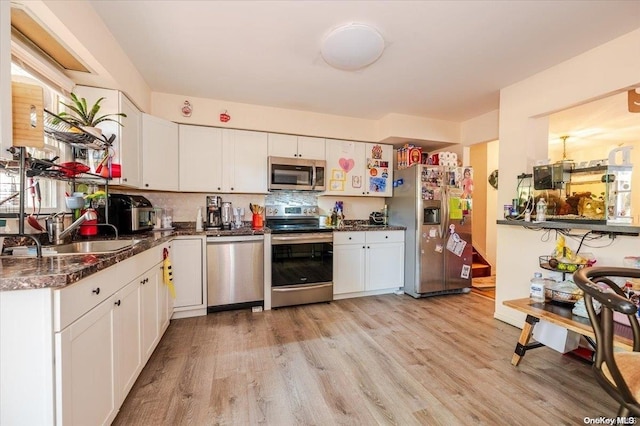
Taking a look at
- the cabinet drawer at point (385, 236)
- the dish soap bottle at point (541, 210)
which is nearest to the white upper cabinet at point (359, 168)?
the cabinet drawer at point (385, 236)

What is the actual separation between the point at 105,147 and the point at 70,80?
56 cm

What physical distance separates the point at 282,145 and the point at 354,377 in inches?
105

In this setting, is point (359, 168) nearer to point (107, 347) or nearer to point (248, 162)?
point (248, 162)

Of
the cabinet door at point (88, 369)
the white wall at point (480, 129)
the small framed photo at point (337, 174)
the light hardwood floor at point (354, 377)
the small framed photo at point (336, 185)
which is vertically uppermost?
the white wall at point (480, 129)

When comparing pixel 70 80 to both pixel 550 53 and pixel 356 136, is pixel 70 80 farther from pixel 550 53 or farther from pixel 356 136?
pixel 550 53

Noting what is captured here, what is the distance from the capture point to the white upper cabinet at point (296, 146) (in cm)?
340

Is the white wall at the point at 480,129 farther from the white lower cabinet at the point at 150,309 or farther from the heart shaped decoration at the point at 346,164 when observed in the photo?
the white lower cabinet at the point at 150,309

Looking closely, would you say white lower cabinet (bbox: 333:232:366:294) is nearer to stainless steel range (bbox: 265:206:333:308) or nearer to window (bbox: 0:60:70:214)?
stainless steel range (bbox: 265:206:333:308)

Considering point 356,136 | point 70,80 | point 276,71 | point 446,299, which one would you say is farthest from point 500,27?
point 70,80

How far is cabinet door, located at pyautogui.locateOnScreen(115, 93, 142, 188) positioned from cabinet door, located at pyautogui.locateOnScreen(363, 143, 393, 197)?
9.00 feet

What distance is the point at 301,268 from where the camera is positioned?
3.13 meters

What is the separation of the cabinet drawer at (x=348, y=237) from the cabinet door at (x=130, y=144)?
220cm

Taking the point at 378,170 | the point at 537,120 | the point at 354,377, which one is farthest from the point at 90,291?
the point at 537,120

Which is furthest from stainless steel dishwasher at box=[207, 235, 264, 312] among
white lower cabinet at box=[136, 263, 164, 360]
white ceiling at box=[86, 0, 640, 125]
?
white ceiling at box=[86, 0, 640, 125]
